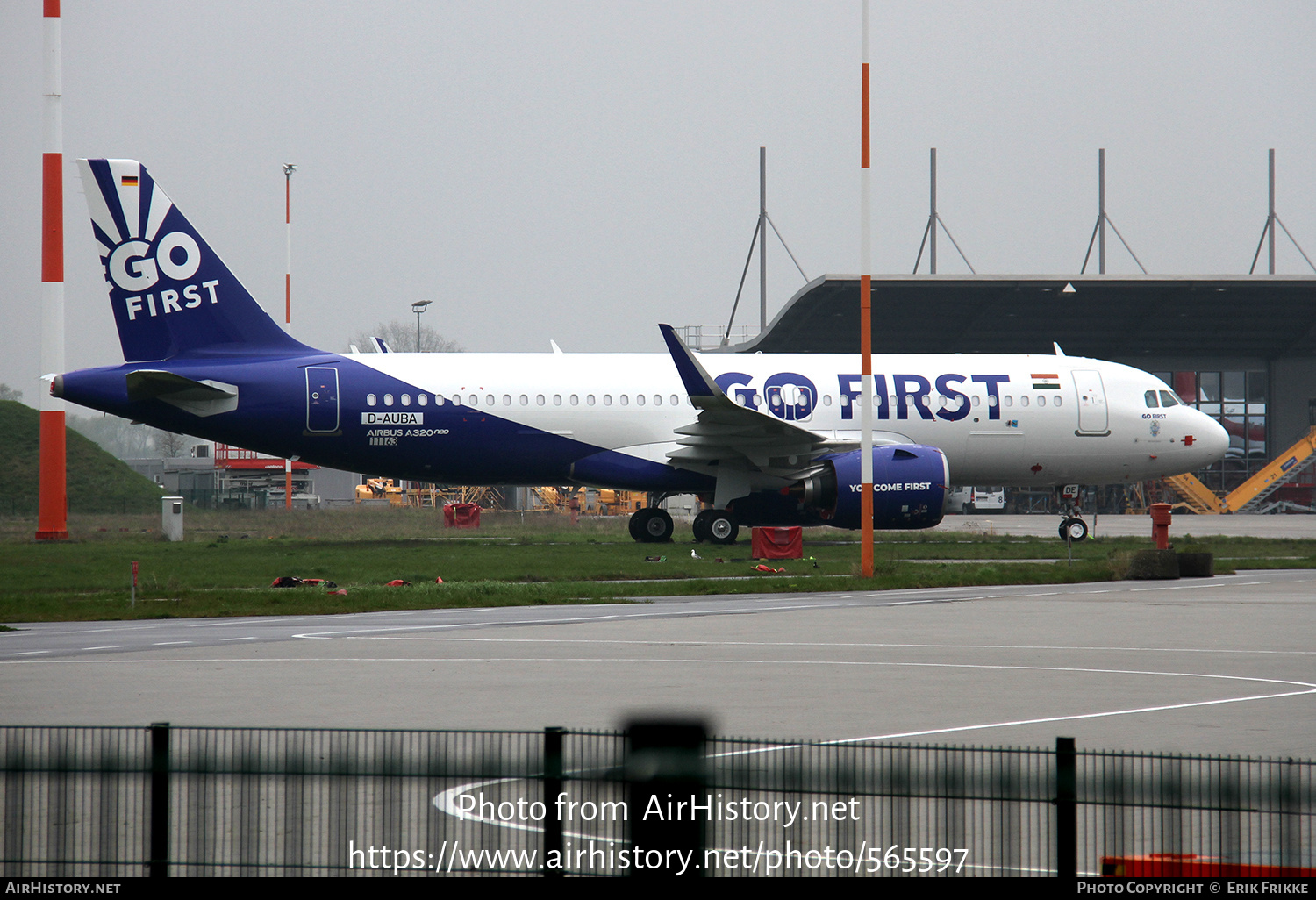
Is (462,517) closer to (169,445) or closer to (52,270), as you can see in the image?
(52,270)

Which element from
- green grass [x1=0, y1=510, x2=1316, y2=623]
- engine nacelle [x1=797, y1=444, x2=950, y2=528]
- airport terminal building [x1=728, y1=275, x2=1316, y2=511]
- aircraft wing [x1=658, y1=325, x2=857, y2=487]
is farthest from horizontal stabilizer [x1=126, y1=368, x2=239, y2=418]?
airport terminal building [x1=728, y1=275, x2=1316, y2=511]

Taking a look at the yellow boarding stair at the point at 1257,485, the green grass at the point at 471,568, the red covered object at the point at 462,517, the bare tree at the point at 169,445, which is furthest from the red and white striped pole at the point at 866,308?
the bare tree at the point at 169,445

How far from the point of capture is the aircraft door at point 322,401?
29.5 m

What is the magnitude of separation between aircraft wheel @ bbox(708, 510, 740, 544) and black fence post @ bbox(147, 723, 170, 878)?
26514mm

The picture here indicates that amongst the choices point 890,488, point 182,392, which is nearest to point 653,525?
point 890,488

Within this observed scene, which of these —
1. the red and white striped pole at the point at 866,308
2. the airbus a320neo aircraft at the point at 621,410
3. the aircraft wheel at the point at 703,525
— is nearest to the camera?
the red and white striped pole at the point at 866,308

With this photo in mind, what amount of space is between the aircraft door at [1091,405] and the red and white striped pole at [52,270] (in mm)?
28086

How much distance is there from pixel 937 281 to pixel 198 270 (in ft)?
108

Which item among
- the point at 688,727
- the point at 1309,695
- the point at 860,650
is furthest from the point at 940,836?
the point at 860,650

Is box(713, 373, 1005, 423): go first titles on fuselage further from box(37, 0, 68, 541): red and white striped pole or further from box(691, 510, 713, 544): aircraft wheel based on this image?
box(37, 0, 68, 541): red and white striped pole

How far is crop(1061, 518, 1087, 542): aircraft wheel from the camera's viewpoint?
106 ft

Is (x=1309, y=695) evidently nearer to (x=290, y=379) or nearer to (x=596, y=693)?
(x=596, y=693)

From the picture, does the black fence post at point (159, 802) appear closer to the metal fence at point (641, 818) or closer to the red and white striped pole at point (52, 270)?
the metal fence at point (641, 818)

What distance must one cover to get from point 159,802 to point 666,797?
6.80 feet
